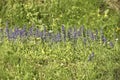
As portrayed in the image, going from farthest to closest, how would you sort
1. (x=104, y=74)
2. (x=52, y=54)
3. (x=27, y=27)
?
(x=27, y=27) < (x=52, y=54) < (x=104, y=74)

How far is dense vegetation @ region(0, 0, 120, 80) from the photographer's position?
4496 millimetres

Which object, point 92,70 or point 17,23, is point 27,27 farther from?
point 92,70

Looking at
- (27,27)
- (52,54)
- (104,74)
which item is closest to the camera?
(104,74)

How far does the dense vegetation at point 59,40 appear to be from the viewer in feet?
14.8

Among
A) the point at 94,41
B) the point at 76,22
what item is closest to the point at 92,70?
the point at 94,41

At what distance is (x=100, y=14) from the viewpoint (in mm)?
5371

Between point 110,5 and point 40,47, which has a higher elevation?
point 110,5

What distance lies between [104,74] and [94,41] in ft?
2.07

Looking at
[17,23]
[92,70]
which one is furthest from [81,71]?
[17,23]

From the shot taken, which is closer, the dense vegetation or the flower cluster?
the dense vegetation

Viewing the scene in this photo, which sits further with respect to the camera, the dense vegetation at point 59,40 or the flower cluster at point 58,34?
the flower cluster at point 58,34

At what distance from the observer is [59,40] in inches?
196

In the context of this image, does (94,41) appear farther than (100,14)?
No

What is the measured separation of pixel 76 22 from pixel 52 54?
0.71 m
